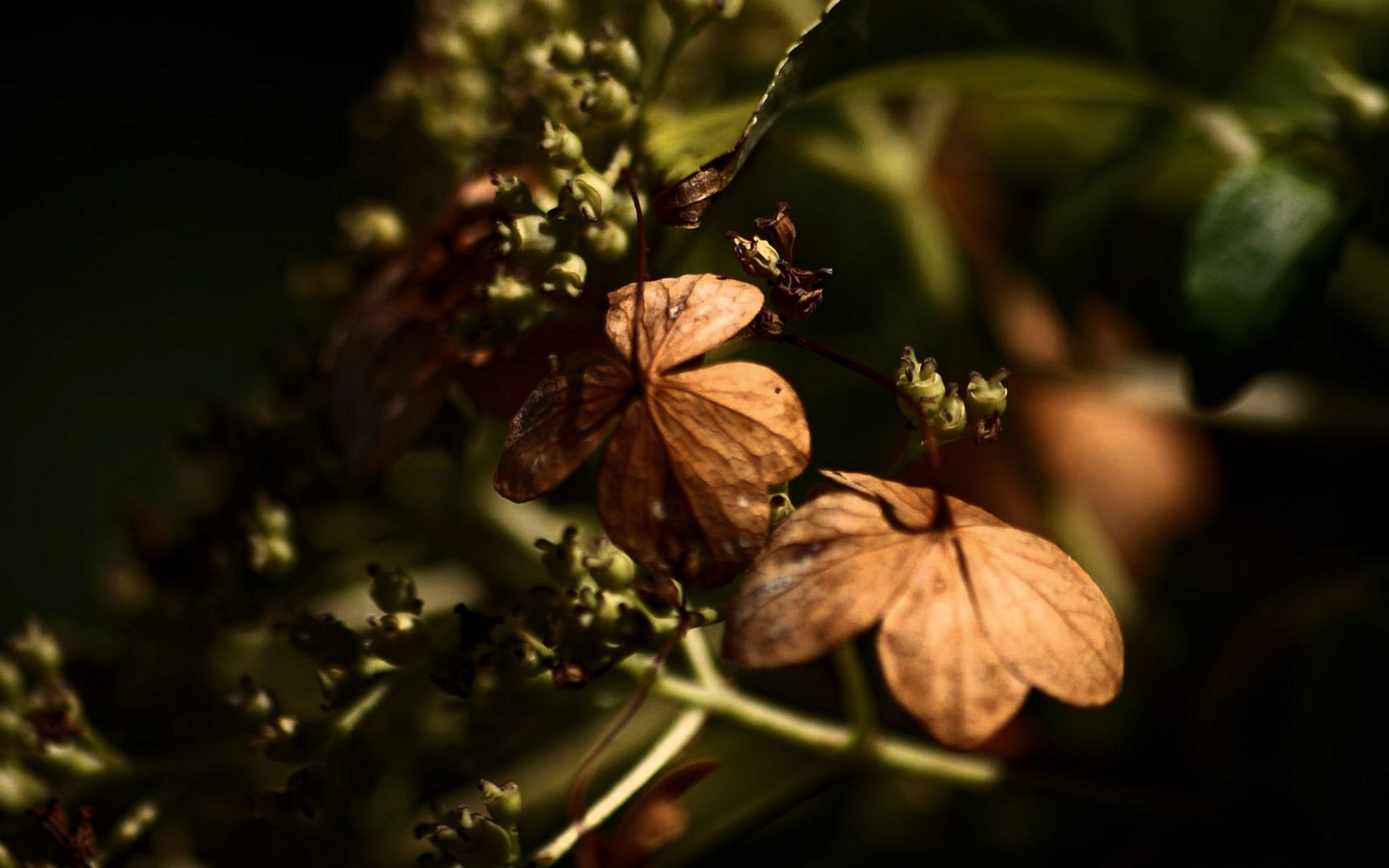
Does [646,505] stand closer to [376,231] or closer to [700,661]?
[700,661]

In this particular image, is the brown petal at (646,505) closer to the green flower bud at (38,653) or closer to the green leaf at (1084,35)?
the green leaf at (1084,35)

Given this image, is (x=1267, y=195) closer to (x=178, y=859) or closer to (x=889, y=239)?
(x=889, y=239)

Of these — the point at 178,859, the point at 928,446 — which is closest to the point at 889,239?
the point at 928,446

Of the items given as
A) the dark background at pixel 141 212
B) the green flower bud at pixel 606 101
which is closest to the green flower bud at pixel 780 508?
the green flower bud at pixel 606 101

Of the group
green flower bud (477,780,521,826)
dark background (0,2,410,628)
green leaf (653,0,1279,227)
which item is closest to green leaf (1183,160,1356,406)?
green leaf (653,0,1279,227)

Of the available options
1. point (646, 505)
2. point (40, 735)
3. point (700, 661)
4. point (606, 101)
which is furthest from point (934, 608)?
point (40, 735)
